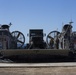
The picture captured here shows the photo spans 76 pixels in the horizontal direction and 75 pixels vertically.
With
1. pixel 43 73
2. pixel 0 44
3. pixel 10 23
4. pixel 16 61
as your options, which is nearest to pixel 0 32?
pixel 0 44

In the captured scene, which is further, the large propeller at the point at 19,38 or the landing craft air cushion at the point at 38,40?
the large propeller at the point at 19,38

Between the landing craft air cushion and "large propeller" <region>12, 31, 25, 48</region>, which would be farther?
"large propeller" <region>12, 31, 25, 48</region>

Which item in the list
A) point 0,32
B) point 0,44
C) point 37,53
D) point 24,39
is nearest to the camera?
point 37,53

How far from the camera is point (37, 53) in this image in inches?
565

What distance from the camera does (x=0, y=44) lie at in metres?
20.6

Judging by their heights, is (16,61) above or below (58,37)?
below

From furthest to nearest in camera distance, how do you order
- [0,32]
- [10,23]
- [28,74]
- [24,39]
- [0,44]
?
[10,23], [24,39], [0,32], [0,44], [28,74]

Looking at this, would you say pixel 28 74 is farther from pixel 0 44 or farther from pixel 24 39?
pixel 24 39

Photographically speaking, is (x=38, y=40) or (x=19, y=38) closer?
(x=38, y=40)

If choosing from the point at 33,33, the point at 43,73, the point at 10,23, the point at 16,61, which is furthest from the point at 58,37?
the point at 43,73

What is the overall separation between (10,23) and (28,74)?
693 inches

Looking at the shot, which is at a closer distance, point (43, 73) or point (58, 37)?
point (43, 73)

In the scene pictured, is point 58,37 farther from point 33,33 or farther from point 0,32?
point 0,32

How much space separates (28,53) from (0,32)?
8.22 meters
